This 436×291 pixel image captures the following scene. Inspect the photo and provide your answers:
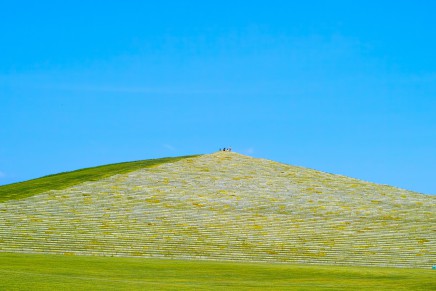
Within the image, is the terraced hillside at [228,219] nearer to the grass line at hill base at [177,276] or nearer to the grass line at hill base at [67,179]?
the grass line at hill base at [67,179]

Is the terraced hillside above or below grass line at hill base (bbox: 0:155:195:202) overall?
below

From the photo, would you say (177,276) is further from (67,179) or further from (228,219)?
(67,179)

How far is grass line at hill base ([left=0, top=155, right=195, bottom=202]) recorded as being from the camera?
5017cm

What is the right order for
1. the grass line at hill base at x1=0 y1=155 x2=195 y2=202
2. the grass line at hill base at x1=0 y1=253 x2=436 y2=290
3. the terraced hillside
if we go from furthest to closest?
the grass line at hill base at x1=0 y1=155 x2=195 y2=202 → the terraced hillside → the grass line at hill base at x1=0 y1=253 x2=436 y2=290

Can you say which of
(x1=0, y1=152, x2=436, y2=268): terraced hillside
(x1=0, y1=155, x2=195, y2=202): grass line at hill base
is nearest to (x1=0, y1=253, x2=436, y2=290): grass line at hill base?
(x1=0, y1=152, x2=436, y2=268): terraced hillside

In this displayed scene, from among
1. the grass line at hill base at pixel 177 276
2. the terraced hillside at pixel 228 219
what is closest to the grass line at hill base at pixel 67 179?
the terraced hillside at pixel 228 219

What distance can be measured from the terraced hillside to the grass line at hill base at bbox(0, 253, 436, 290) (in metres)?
4.43

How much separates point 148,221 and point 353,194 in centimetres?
2008

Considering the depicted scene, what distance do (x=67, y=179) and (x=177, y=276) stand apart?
32101mm

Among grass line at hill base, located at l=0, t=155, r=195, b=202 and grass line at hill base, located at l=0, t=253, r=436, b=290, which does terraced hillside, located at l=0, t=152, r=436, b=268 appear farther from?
grass line at hill base, located at l=0, t=253, r=436, b=290

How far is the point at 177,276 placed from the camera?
25.6 metres

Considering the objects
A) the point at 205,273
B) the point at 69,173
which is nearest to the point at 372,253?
the point at 205,273

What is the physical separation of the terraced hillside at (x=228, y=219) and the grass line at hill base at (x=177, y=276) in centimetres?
443

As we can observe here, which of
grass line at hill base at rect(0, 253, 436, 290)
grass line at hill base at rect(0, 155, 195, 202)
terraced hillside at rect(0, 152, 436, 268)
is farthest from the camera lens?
grass line at hill base at rect(0, 155, 195, 202)
